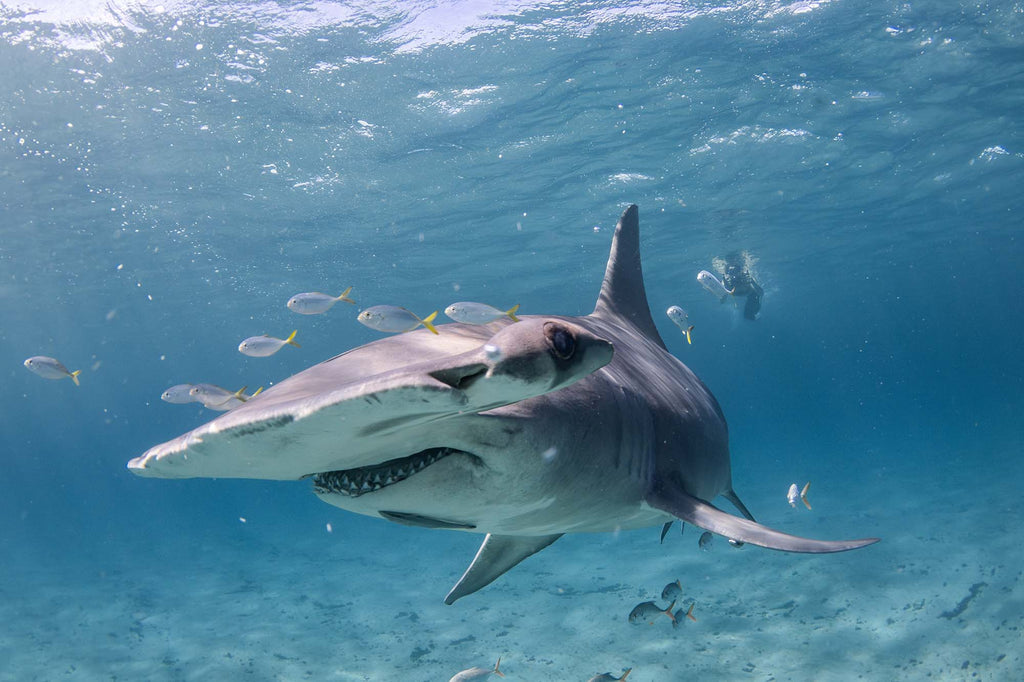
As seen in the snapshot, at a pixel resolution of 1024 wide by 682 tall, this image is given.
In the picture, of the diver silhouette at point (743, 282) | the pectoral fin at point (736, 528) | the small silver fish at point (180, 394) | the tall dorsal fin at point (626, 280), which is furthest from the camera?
the diver silhouette at point (743, 282)

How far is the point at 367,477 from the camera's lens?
217 centimetres

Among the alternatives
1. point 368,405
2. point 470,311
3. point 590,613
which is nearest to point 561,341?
point 368,405

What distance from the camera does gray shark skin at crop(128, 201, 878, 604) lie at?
1.50m

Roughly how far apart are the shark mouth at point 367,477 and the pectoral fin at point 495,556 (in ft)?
8.52

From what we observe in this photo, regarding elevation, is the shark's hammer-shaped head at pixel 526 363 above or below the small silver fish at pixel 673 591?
above

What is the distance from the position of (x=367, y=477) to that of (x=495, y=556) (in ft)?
9.46

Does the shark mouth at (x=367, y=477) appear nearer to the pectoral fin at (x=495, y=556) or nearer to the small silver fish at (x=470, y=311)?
the pectoral fin at (x=495, y=556)

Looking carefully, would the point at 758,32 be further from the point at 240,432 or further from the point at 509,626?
the point at 240,432

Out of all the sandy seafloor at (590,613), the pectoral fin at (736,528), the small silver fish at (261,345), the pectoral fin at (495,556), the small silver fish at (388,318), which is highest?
the small silver fish at (388,318)

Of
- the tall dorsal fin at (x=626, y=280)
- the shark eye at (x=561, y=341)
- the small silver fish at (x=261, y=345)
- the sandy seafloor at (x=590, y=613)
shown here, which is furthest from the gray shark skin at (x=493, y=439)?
the sandy seafloor at (x=590, y=613)

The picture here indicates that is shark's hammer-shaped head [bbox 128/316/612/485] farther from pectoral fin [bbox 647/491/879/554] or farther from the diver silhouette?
the diver silhouette

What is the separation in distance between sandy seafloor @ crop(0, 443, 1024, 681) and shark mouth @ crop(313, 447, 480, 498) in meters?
7.00

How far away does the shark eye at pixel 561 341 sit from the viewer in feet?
5.19

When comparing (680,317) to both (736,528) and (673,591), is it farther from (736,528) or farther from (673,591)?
(736,528)
